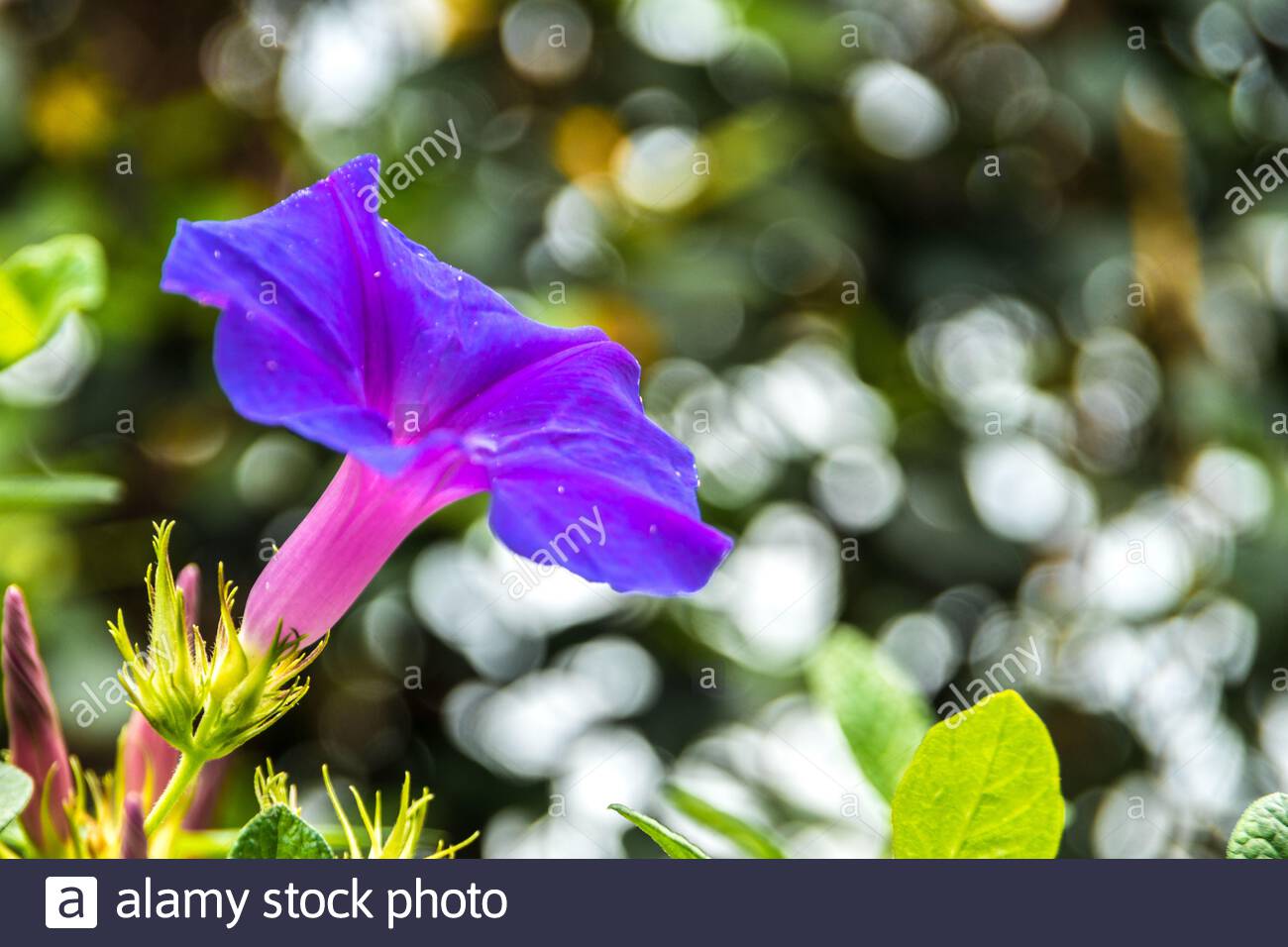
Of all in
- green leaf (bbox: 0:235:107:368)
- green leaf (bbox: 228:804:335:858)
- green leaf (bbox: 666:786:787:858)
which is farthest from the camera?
green leaf (bbox: 666:786:787:858)

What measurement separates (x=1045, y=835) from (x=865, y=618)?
197 centimetres

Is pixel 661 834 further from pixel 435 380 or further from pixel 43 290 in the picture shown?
pixel 43 290

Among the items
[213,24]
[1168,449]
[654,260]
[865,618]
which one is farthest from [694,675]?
[213,24]

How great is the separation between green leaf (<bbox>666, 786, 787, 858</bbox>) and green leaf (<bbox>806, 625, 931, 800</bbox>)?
0.13 metres

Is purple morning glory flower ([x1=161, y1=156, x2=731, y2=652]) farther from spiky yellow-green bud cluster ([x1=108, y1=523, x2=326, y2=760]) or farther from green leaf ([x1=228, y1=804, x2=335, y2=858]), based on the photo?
green leaf ([x1=228, y1=804, x2=335, y2=858])

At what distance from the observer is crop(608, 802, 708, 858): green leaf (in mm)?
822

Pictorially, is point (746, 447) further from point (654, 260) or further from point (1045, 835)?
point (1045, 835)

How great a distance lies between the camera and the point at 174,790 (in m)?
0.92

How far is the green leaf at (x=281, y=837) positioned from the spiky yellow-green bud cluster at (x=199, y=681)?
145 millimetres

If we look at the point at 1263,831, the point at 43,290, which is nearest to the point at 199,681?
the point at 43,290

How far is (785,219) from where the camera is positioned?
2.85m

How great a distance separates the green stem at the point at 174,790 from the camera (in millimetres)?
906

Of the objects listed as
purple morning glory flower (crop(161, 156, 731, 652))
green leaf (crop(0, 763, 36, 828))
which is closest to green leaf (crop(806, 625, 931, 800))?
purple morning glory flower (crop(161, 156, 731, 652))

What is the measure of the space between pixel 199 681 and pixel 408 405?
289 millimetres
